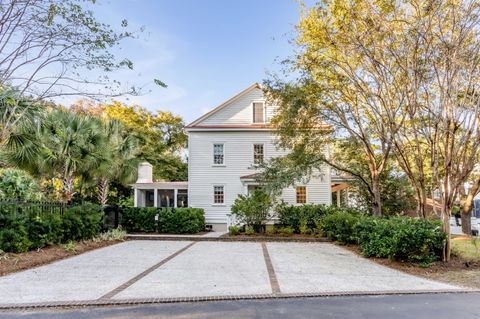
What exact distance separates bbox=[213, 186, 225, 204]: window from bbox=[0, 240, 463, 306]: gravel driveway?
8537mm

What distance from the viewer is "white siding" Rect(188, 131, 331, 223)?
18688 millimetres

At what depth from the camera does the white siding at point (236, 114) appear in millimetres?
19250

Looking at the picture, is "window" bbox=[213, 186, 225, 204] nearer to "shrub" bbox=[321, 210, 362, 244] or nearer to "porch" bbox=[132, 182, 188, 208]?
"porch" bbox=[132, 182, 188, 208]

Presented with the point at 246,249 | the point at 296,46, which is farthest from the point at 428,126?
the point at 246,249

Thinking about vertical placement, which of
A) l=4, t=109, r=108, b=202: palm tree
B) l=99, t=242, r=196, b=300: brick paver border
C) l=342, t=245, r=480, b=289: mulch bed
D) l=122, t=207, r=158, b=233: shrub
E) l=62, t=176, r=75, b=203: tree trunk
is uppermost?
l=4, t=109, r=108, b=202: palm tree

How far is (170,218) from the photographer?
16281 mm

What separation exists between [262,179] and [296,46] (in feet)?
19.1

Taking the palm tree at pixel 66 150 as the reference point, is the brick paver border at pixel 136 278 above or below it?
below

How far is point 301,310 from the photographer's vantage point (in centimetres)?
461

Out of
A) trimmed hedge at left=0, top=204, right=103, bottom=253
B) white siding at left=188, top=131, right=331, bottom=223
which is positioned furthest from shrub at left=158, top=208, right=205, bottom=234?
trimmed hedge at left=0, top=204, right=103, bottom=253

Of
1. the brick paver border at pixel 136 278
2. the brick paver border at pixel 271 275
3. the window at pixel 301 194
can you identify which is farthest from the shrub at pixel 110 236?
the window at pixel 301 194

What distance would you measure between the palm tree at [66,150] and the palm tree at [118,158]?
0.93 m

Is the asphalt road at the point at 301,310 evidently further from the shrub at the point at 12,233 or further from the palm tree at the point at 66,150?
the palm tree at the point at 66,150

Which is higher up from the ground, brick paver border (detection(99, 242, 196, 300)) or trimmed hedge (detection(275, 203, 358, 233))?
trimmed hedge (detection(275, 203, 358, 233))
